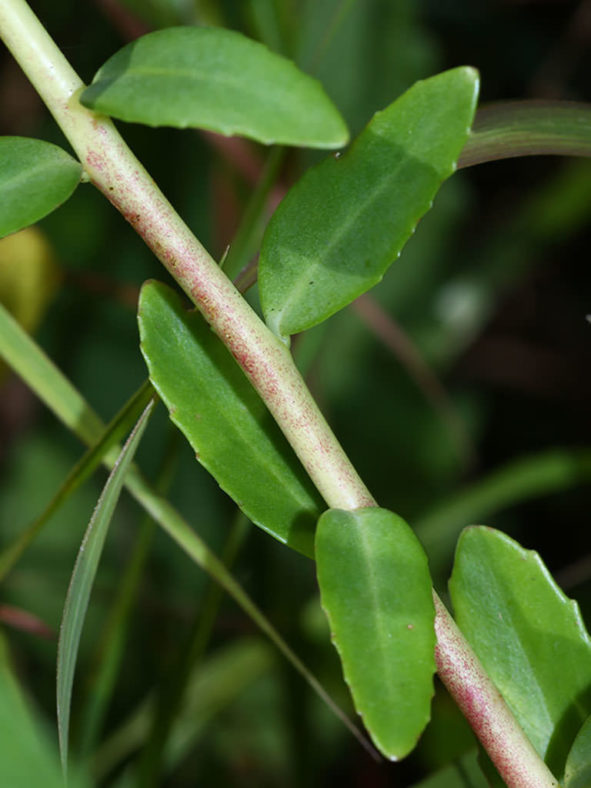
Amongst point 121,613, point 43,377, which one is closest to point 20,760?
point 43,377

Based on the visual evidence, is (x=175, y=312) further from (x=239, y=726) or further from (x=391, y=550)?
(x=239, y=726)

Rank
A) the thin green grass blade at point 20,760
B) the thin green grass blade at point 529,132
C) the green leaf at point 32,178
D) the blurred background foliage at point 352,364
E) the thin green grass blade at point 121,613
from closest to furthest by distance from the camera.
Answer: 1. the thin green grass blade at point 20,760
2. the green leaf at point 32,178
3. the thin green grass blade at point 529,132
4. the thin green grass blade at point 121,613
5. the blurred background foliage at point 352,364

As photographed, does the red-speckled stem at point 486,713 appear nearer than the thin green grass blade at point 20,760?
No

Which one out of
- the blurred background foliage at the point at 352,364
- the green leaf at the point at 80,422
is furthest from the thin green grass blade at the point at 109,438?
the blurred background foliage at the point at 352,364

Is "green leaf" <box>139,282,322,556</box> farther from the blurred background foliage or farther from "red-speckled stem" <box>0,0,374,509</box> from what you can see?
the blurred background foliage

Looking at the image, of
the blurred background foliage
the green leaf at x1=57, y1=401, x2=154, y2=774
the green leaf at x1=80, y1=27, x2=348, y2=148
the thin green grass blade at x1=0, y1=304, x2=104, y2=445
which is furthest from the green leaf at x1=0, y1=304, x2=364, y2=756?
the blurred background foliage

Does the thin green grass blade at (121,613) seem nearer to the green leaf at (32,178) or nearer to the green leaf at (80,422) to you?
the green leaf at (80,422)
